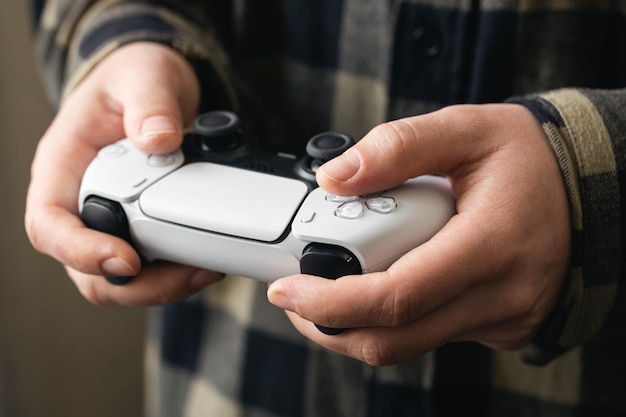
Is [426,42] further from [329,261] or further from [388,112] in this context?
[329,261]

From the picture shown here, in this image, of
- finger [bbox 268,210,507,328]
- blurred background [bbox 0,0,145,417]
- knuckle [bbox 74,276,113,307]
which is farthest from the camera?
blurred background [bbox 0,0,145,417]

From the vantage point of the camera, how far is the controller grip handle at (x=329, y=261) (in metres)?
0.32

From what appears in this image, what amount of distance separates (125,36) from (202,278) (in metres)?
0.20

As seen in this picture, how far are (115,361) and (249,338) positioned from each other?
48 cm

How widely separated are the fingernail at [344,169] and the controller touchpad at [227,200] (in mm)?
29

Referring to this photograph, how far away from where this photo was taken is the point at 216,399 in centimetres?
55

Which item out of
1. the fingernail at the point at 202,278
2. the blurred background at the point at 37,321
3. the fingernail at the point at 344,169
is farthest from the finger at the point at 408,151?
the blurred background at the point at 37,321

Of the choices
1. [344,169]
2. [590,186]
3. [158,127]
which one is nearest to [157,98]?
[158,127]

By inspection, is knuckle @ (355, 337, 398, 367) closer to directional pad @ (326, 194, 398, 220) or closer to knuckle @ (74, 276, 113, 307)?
directional pad @ (326, 194, 398, 220)

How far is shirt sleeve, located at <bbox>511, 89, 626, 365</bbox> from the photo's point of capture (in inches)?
13.6

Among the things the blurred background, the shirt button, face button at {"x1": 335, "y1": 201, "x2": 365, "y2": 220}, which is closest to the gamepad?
face button at {"x1": 335, "y1": 201, "x2": 365, "y2": 220}

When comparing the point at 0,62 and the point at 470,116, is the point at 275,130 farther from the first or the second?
the point at 0,62

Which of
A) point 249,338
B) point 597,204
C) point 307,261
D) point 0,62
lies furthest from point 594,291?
point 0,62

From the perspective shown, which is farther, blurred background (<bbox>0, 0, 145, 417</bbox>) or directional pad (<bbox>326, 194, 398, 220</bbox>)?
blurred background (<bbox>0, 0, 145, 417</bbox>)
